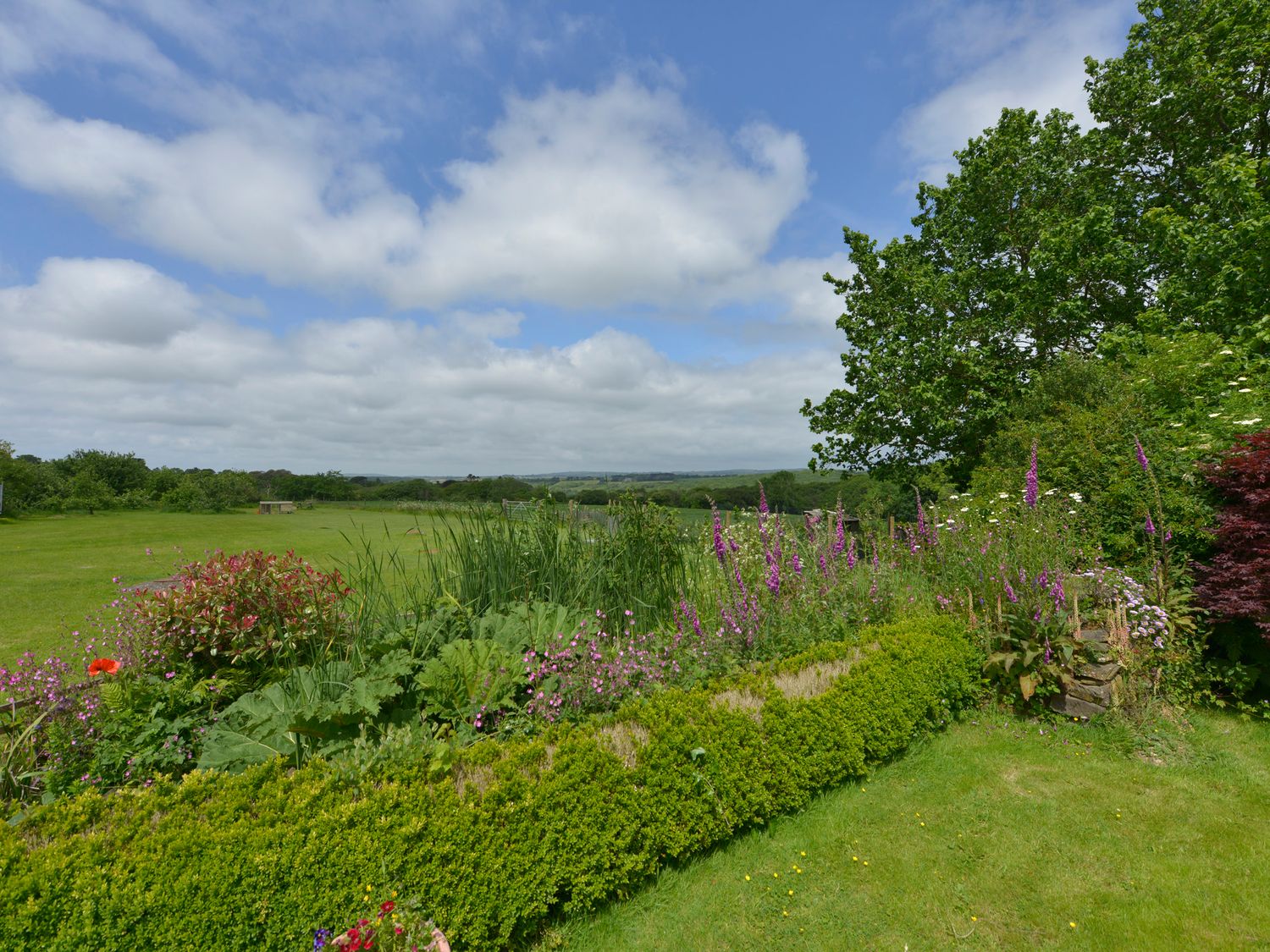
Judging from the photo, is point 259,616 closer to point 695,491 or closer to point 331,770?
point 331,770

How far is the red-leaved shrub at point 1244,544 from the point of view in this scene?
4605 millimetres

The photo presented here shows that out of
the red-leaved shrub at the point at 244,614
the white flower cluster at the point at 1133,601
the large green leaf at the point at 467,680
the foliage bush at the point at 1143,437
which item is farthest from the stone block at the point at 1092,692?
the red-leaved shrub at the point at 244,614

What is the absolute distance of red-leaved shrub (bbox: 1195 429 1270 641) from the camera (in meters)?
4.61

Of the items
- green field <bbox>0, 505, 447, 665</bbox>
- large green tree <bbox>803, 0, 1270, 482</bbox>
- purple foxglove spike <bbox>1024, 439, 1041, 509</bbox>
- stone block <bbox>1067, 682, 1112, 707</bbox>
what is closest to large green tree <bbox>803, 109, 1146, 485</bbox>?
large green tree <bbox>803, 0, 1270, 482</bbox>

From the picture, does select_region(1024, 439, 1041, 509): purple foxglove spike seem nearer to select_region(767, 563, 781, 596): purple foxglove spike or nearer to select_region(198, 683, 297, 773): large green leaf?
select_region(767, 563, 781, 596): purple foxglove spike

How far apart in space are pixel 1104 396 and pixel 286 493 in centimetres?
3523

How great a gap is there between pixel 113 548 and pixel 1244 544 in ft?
68.2

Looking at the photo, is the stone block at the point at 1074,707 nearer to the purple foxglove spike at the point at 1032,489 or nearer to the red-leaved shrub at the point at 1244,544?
the red-leaved shrub at the point at 1244,544

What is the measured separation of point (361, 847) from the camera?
2.32m

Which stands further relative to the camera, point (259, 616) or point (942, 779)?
point (259, 616)

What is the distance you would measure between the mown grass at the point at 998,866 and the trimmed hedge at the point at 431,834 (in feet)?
0.78

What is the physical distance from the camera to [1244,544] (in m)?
4.93

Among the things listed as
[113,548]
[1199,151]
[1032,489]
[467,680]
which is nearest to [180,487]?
[113,548]

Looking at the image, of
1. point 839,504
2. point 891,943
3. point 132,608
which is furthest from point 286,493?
point 891,943
